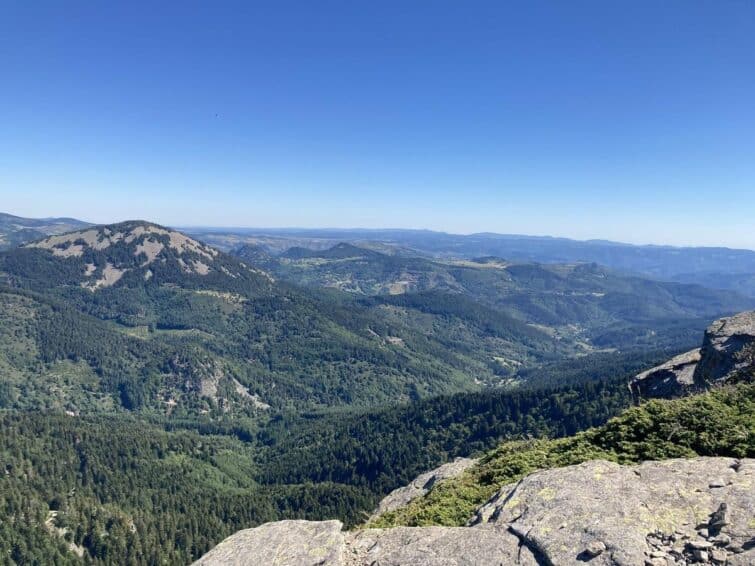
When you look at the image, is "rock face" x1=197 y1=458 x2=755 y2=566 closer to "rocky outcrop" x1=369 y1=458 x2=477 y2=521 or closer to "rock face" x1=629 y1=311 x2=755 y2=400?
"rock face" x1=629 y1=311 x2=755 y2=400

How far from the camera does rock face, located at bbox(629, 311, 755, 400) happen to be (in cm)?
4256

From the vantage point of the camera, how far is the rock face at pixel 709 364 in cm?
4256

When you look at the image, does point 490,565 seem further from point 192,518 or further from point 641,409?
point 192,518

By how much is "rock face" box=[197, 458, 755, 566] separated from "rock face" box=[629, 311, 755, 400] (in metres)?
22.6

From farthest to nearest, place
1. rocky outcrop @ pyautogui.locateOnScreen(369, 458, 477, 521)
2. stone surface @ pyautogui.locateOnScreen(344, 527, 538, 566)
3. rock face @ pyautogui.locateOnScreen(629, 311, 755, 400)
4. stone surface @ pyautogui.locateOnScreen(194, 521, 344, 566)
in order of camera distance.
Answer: rocky outcrop @ pyautogui.locateOnScreen(369, 458, 477, 521)
rock face @ pyautogui.locateOnScreen(629, 311, 755, 400)
stone surface @ pyautogui.locateOnScreen(194, 521, 344, 566)
stone surface @ pyautogui.locateOnScreen(344, 527, 538, 566)

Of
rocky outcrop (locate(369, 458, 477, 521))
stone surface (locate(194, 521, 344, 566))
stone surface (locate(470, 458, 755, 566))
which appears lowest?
rocky outcrop (locate(369, 458, 477, 521))

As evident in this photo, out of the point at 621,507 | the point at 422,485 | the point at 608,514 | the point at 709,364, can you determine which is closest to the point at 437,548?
the point at 608,514

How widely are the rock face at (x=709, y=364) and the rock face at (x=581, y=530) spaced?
22.6 m

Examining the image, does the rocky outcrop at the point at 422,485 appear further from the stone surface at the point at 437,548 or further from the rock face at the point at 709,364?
the stone surface at the point at 437,548

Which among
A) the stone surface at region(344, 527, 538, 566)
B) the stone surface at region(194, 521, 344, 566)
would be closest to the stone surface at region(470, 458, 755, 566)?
the stone surface at region(344, 527, 538, 566)

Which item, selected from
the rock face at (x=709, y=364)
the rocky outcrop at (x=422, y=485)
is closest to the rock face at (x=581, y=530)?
the rock face at (x=709, y=364)

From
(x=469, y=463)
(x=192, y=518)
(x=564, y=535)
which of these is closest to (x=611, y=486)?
(x=564, y=535)

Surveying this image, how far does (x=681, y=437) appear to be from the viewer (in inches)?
1001

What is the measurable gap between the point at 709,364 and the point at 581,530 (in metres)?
38.8
